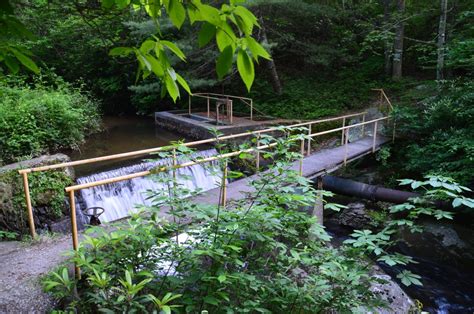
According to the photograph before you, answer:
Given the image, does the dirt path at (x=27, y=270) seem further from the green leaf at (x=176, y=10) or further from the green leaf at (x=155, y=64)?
the green leaf at (x=176, y=10)

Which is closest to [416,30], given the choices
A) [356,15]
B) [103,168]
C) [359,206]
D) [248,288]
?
[356,15]

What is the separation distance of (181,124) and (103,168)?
4790 mm

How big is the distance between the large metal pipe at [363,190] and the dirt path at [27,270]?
20.5 ft

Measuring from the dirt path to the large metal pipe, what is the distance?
20.5 ft

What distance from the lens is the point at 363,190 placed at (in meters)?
8.66

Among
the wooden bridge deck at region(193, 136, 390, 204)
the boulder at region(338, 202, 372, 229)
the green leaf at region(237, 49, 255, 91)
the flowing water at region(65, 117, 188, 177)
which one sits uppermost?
the green leaf at region(237, 49, 255, 91)

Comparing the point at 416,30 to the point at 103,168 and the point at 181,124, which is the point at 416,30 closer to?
the point at 181,124

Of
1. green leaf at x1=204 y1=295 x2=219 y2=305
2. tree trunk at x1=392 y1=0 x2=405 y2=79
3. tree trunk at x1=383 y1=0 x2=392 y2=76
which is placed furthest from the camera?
tree trunk at x1=383 y1=0 x2=392 y2=76

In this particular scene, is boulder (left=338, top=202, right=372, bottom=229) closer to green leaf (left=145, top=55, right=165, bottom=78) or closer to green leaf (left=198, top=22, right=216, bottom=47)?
green leaf (left=145, top=55, right=165, bottom=78)

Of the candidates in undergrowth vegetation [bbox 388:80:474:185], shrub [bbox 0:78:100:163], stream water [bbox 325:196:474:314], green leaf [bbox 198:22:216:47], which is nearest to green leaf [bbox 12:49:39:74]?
green leaf [bbox 198:22:216:47]

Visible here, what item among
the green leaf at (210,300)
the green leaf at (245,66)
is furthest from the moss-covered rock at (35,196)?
the green leaf at (245,66)

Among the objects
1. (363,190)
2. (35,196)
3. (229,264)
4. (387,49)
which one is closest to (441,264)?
(363,190)

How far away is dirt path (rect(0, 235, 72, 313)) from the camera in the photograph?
3.23 meters

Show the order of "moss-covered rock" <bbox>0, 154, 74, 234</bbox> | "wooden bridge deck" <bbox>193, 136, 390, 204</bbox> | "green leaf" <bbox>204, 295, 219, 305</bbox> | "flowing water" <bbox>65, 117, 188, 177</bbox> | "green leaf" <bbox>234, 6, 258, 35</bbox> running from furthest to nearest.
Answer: "flowing water" <bbox>65, 117, 188, 177</bbox>, "wooden bridge deck" <bbox>193, 136, 390, 204</bbox>, "moss-covered rock" <bbox>0, 154, 74, 234</bbox>, "green leaf" <bbox>204, 295, 219, 305</bbox>, "green leaf" <bbox>234, 6, 258, 35</bbox>
